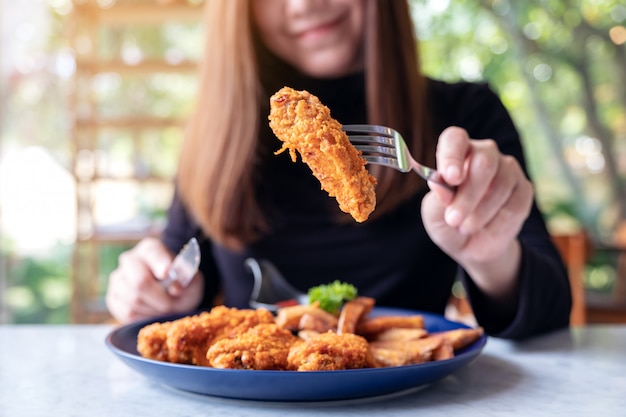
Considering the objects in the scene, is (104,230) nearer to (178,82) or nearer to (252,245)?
(178,82)

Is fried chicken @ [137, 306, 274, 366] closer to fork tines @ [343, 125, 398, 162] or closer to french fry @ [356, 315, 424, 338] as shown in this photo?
french fry @ [356, 315, 424, 338]

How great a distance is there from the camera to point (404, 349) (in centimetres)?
89

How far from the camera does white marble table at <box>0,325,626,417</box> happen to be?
0.78 metres

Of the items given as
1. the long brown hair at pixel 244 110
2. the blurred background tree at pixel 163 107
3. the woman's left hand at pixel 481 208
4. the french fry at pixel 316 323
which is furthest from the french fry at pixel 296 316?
the blurred background tree at pixel 163 107

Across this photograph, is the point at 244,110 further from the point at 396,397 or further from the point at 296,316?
the point at 396,397

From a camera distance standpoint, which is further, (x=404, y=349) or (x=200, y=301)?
(x=200, y=301)

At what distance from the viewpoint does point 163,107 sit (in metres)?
5.12

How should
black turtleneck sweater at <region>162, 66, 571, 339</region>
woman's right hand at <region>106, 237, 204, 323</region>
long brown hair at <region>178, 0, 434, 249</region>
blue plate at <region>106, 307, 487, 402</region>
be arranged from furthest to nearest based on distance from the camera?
black turtleneck sweater at <region>162, 66, 571, 339</region>
long brown hair at <region>178, 0, 434, 249</region>
woman's right hand at <region>106, 237, 204, 323</region>
blue plate at <region>106, 307, 487, 402</region>

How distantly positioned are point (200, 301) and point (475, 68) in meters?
4.37

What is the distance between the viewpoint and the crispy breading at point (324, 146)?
2.55 feet

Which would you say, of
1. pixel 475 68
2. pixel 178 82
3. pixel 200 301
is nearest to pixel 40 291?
pixel 178 82

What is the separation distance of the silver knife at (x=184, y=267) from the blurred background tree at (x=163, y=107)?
281 cm

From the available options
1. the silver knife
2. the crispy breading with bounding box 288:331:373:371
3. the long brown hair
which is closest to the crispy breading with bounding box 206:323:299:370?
the crispy breading with bounding box 288:331:373:371

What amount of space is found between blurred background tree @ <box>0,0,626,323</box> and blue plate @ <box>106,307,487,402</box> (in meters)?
3.31
